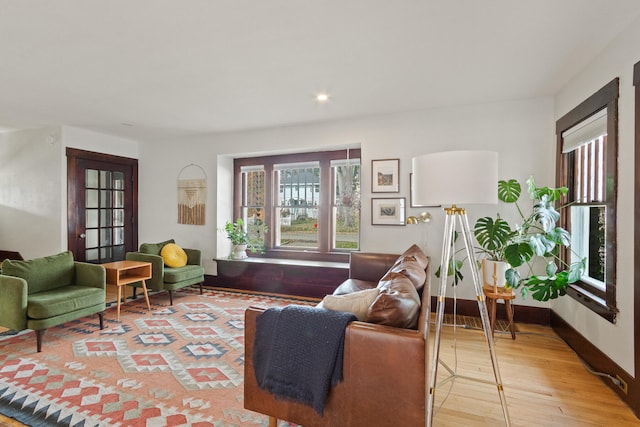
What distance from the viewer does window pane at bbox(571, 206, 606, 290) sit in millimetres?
2680

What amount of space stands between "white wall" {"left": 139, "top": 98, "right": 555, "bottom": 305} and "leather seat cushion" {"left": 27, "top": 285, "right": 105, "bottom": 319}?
2069 millimetres

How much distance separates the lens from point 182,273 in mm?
4281

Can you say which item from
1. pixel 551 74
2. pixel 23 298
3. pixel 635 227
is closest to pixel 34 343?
pixel 23 298

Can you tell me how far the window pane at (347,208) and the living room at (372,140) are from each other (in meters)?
0.41

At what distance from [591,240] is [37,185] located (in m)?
7.14

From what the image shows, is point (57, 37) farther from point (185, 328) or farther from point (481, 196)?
point (481, 196)

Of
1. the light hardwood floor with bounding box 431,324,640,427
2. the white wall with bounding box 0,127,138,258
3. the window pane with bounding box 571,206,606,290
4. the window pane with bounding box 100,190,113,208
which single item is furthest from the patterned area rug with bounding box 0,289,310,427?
the window pane with bounding box 571,206,606,290

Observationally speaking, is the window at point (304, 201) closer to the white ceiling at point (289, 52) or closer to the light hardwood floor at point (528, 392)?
the white ceiling at point (289, 52)

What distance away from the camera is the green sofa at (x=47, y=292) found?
9.07 feet

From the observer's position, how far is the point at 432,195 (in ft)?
6.12

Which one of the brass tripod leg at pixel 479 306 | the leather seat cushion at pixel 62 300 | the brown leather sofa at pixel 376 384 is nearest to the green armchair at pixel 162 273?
the leather seat cushion at pixel 62 300

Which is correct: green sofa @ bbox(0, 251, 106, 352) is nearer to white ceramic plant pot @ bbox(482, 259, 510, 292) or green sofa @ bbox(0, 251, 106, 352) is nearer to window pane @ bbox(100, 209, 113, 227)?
window pane @ bbox(100, 209, 113, 227)

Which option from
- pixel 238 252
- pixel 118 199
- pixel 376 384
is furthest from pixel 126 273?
pixel 376 384

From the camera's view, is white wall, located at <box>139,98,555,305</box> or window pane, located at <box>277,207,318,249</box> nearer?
white wall, located at <box>139,98,555,305</box>
